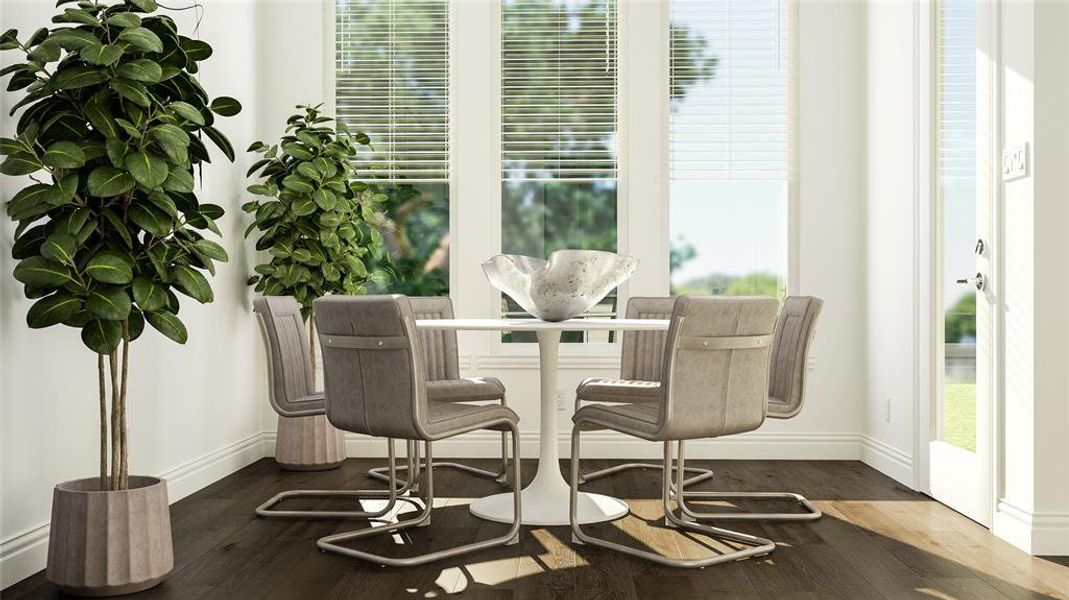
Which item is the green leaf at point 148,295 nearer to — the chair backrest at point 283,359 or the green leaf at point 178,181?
the green leaf at point 178,181

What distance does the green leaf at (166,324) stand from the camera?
2926 millimetres

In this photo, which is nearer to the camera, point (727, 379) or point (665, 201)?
point (727, 379)

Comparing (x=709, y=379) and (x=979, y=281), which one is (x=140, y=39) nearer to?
(x=709, y=379)

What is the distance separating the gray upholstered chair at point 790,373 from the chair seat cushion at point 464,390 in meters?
1.06

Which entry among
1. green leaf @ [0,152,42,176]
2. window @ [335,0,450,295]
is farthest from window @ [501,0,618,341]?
green leaf @ [0,152,42,176]

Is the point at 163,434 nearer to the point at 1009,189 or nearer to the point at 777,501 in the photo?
the point at 777,501

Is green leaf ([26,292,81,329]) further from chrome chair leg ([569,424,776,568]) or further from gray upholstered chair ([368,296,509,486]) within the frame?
gray upholstered chair ([368,296,509,486])

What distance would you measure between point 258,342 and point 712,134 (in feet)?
9.53

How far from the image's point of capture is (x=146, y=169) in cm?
280

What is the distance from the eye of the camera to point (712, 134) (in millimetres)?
5441

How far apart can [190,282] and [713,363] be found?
68.5 inches

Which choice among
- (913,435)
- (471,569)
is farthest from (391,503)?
(913,435)

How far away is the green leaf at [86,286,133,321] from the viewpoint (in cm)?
273

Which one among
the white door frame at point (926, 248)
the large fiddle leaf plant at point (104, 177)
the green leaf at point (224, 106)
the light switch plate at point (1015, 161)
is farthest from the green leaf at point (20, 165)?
the white door frame at point (926, 248)
